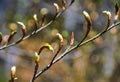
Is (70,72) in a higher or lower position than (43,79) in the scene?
higher

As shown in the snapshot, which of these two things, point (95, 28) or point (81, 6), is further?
point (81, 6)

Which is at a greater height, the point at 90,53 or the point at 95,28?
the point at 95,28

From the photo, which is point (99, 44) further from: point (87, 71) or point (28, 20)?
point (28, 20)

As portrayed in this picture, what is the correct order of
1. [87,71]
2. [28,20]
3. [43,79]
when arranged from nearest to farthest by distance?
[28,20]
[87,71]
[43,79]

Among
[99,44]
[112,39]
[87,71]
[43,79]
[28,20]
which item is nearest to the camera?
[28,20]

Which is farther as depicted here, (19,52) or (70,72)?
(70,72)

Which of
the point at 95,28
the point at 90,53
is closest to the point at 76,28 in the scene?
the point at 90,53

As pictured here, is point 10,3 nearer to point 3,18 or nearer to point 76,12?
point 3,18

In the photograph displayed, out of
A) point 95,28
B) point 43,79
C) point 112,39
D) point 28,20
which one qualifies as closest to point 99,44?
point 112,39

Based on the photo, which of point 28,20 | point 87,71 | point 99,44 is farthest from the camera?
point 87,71

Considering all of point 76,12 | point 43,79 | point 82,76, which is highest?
point 76,12
